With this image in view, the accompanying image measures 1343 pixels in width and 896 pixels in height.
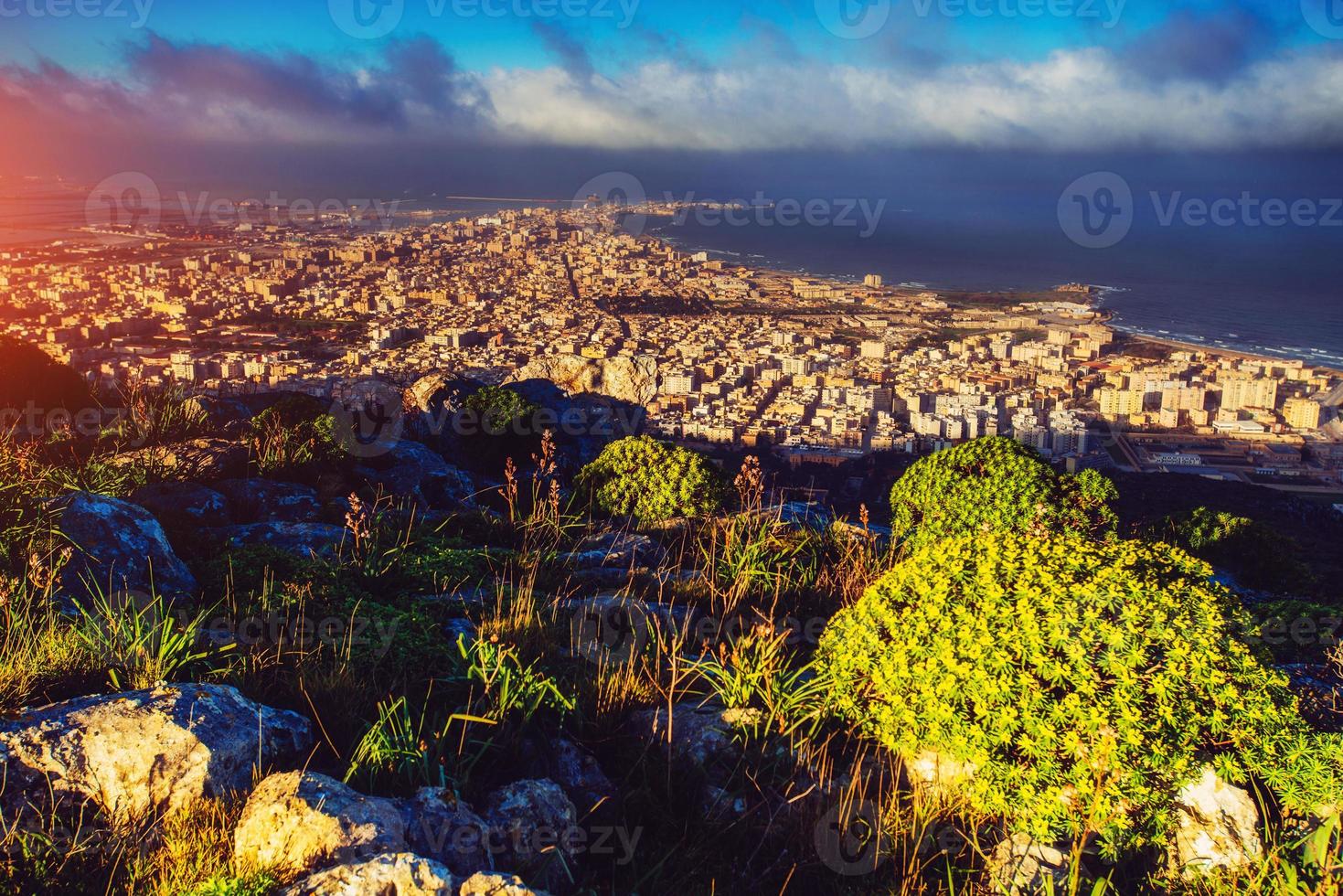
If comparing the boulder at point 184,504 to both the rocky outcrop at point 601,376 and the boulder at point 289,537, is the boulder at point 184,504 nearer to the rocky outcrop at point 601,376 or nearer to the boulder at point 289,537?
the boulder at point 289,537

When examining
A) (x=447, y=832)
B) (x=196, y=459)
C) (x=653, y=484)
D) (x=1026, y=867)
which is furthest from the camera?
(x=653, y=484)

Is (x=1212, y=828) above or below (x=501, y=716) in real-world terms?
below

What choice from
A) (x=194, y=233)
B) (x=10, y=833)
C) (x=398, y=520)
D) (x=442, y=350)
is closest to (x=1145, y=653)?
(x=10, y=833)

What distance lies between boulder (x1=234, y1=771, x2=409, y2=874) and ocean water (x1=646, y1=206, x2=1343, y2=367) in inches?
1146

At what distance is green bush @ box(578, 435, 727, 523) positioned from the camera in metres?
7.79

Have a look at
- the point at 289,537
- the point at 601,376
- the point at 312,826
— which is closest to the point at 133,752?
the point at 312,826

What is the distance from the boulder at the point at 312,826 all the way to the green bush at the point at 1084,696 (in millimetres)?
2179

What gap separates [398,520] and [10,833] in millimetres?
3906

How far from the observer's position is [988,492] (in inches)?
316

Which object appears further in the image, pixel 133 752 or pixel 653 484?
pixel 653 484

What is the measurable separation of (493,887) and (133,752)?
1541 millimetres

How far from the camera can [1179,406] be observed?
2025 cm

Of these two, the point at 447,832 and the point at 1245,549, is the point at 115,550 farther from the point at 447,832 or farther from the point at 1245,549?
the point at 1245,549

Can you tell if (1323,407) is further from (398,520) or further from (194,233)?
(194,233)
